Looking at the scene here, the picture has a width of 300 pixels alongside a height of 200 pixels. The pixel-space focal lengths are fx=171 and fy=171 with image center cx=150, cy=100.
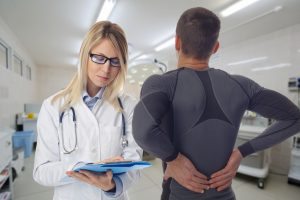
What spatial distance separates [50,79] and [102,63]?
331 inches

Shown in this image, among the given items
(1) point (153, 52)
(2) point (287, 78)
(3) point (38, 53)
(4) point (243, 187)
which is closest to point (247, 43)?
(2) point (287, 78)

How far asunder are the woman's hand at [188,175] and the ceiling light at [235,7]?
273cm

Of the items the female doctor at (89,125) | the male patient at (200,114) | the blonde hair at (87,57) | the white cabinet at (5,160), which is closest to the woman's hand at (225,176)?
the male patient at (200,114)

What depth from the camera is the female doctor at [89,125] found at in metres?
0.79

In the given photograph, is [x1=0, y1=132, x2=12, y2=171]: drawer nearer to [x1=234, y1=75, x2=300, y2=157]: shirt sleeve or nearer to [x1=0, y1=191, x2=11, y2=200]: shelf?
[x1=0, y1=191, x2=11, y2=200]: shelf

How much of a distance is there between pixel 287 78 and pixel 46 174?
4.27m

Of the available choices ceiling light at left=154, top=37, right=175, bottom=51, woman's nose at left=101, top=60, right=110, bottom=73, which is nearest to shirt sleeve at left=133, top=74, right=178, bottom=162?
woman's nose at left=101, top=60, right=110, bottom=73

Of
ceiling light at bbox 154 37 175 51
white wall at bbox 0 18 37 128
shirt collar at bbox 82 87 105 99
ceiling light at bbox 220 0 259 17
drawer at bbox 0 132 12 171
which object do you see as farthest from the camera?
ceiling light at bbox 154 37 175 51

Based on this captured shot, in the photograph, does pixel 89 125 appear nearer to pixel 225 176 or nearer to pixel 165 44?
pixel 225 176

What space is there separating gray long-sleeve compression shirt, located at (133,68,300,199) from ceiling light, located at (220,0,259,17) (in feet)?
7.73

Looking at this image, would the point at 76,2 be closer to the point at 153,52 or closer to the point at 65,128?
the point at 65,128

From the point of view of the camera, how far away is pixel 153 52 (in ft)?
17.4

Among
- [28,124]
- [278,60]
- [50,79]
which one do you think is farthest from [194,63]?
[50,79]

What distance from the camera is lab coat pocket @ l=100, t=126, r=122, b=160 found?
0.85 m
